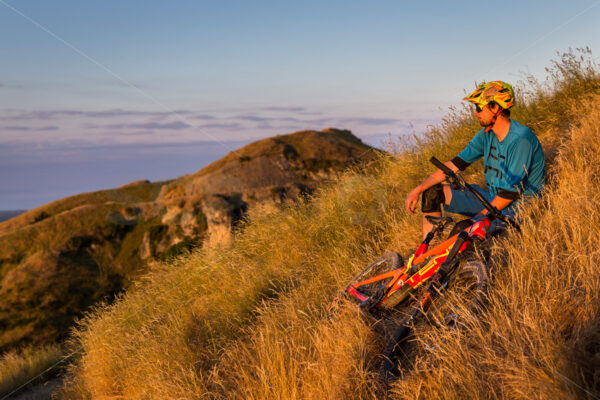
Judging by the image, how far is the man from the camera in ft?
11.0

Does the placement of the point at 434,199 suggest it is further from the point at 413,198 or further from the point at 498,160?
the point at 498,160

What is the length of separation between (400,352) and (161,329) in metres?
3.36

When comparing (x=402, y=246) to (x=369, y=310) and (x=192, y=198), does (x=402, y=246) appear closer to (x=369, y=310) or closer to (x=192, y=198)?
(x=369, y=310)

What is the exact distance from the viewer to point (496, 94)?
335 centimetres

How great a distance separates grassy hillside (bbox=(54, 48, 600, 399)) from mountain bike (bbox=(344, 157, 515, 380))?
0.53 feet

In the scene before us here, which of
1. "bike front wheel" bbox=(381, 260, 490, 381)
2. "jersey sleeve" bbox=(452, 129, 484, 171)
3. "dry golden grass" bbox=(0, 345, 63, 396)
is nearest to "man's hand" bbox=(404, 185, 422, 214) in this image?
"jersey sleeve" bbox=(452, 129, 484, 171)

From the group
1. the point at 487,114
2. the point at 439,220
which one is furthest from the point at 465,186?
the point at 487,114

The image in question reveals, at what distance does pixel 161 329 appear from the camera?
5086mm

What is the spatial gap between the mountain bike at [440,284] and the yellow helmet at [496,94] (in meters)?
0.78

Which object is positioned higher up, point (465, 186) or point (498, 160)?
point (498, 160)

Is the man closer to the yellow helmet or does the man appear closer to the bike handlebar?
the yellow helmet

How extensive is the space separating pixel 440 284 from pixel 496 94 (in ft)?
5.58

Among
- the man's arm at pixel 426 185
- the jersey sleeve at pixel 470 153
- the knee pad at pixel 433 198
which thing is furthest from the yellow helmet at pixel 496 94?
the knee pad at pixel 433 198

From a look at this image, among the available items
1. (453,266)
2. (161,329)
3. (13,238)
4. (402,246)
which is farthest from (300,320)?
(13,238)
